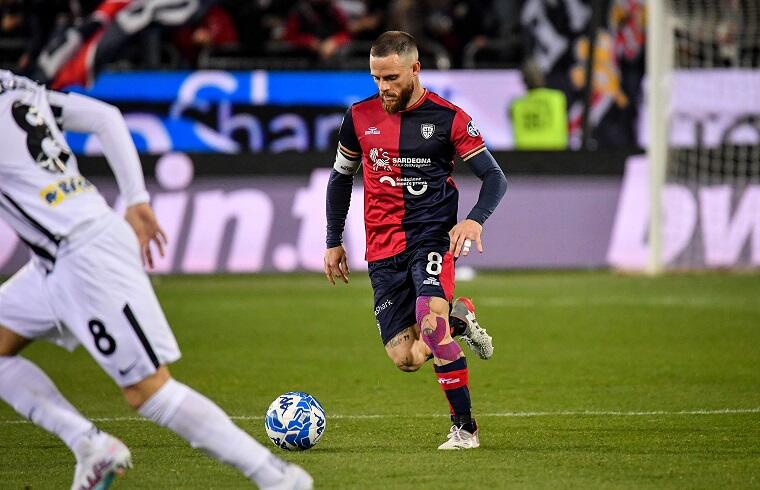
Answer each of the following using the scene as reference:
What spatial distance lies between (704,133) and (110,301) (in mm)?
13376

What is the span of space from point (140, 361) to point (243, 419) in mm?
2866

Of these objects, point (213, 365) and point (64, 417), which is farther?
point (213, 365)

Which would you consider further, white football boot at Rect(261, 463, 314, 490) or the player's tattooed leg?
the player's tattooed leg

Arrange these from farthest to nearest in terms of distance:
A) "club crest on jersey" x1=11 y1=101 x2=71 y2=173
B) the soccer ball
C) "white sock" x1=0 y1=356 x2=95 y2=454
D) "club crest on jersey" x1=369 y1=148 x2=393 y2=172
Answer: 1. "club crest on jersey" x1=369 y1=148 x2=393 y2=172
2. the soccer ball
3. "white sock" x1=0 y1=356 x2=95 y2=454
4. "club crest on jersey" x1=11 y1=101 x2=71 y2=173

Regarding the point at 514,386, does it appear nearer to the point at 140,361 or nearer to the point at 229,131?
the point at 140,361

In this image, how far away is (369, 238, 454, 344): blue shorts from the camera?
695 centimetres

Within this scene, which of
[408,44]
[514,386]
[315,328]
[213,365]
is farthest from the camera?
[315,328]

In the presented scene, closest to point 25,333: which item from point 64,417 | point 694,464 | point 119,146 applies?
point 64,417

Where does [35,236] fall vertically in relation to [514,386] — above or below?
above

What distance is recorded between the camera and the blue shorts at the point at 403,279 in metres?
6.95

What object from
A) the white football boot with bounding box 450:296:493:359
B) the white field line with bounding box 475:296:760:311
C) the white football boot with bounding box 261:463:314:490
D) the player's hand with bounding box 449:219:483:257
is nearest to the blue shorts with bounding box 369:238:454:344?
the white football boot with bounding box 450:296:493:359

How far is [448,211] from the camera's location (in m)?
7.08

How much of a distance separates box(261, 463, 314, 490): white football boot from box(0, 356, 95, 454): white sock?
2.58 ft

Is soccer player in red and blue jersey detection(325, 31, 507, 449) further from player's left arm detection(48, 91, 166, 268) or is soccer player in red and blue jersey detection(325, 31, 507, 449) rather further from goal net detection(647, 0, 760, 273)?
goal net detection(647, 0, 760, 273)
